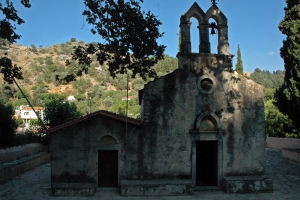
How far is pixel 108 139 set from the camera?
11.2 meters

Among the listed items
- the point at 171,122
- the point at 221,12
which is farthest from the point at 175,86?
the point at 221,12

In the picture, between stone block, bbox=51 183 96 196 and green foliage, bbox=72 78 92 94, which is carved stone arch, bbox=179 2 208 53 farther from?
green foliage, bbox=72 78 92 94

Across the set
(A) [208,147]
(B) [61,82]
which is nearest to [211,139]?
(A) [208,147]

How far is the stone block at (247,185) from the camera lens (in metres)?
10.8

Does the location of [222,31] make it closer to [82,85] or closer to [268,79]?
[82,85]

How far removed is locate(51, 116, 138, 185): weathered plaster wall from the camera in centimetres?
1095

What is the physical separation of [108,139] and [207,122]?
13.3ft

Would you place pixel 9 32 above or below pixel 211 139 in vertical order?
above

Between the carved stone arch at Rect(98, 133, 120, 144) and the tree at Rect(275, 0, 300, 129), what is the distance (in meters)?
10.9

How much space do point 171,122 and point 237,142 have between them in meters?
2.85

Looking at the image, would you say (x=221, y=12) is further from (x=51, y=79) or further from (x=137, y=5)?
(x=51, y=79)

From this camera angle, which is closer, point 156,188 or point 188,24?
point 156,188

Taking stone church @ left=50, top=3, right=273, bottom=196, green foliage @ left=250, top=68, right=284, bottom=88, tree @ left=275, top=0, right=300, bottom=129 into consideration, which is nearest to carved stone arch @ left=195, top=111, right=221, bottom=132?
stone church @ left=50, top=3, right=273, bottom=196

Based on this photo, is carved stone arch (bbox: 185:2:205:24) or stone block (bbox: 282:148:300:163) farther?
stone block (bbox: 282:148:300:163)
